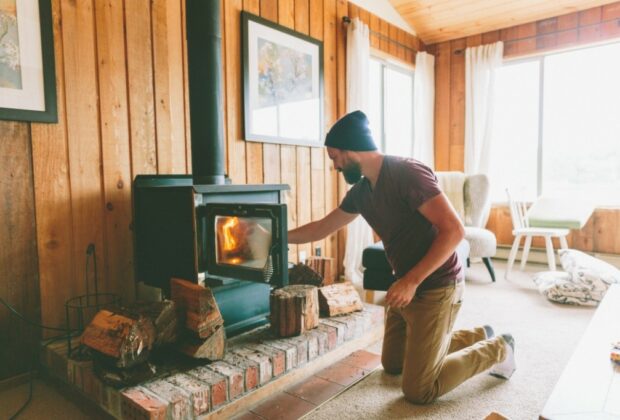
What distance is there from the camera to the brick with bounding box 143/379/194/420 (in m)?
1.49

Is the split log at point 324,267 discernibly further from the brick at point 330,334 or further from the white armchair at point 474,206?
the white armchair at point 474,206

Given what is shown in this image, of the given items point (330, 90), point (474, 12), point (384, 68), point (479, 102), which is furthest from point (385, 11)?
point (479, 102)

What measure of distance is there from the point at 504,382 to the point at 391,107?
3388 mm

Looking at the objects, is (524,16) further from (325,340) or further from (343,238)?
(325,340)

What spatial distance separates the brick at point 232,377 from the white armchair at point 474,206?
253 centimetres

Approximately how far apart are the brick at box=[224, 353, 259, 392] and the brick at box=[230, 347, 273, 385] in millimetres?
21

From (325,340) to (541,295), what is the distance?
2.12 meters

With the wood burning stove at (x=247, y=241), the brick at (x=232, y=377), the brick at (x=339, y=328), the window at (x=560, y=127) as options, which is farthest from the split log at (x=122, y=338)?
the window at (x=560, y=127)

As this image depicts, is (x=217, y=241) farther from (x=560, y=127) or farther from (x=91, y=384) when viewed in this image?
(x=560, y=127)

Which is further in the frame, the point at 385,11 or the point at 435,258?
the point at 385,11

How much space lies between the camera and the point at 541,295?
132 inches

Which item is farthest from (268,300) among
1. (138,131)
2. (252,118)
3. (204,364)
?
(252,118)

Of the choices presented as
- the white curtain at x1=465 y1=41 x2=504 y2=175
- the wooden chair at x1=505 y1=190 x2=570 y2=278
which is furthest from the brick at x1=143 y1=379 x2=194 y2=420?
the white curtain at x1=465 y1=41 x2=504 y2=175

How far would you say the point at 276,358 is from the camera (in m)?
1.86
